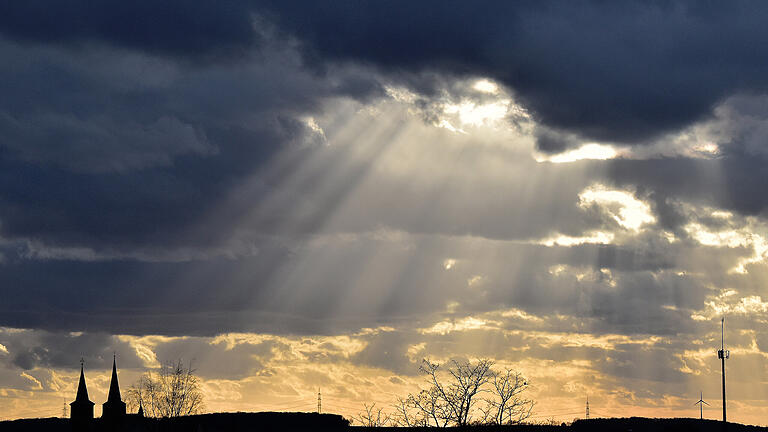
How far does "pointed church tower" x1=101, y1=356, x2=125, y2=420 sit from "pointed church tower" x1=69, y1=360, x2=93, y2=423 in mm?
3062

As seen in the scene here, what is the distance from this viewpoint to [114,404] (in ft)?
557

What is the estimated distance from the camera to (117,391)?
172 m

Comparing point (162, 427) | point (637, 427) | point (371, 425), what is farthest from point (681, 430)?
point (162, 427)

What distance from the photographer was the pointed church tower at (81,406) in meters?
172

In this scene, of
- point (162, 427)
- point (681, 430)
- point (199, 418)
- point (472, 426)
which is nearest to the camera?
point (472, 426)

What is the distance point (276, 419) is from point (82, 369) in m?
42.4

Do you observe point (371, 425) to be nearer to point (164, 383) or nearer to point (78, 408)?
point (164, 383)

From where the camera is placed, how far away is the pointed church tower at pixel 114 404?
168125 mm

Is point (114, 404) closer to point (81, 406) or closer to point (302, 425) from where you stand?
point (81, 406)

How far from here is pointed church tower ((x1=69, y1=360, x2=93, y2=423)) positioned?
172 meters

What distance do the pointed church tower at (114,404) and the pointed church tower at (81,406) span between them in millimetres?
3062

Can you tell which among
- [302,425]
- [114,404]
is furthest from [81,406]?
[302,425]

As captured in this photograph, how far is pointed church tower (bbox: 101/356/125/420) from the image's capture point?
552 ft

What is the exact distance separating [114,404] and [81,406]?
642 cm
